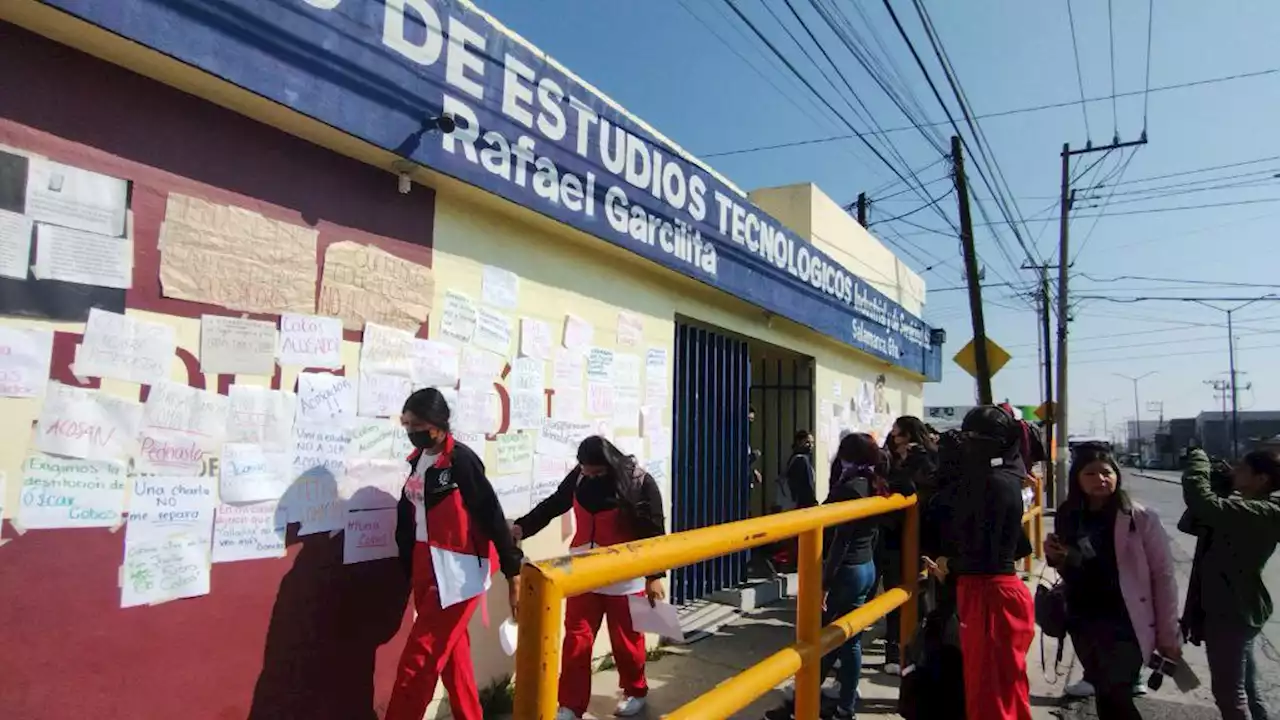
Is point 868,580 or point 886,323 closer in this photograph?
point 868,580

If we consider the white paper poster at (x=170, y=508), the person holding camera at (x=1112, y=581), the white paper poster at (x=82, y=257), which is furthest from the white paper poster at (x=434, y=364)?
the person holding camera at (x=1112, y=581)

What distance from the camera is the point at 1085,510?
12.0 feet

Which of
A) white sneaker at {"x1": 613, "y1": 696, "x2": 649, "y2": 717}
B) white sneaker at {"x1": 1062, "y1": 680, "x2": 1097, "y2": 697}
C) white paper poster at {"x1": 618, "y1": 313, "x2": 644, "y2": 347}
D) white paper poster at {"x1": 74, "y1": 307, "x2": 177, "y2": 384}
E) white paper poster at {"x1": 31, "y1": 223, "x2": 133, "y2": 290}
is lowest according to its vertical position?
white sneaker at {"x1": 1062, "y1": 680, "x2": 1097, "y2": 697}

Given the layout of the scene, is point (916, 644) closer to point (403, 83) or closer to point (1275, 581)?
Result: point (403, 83)

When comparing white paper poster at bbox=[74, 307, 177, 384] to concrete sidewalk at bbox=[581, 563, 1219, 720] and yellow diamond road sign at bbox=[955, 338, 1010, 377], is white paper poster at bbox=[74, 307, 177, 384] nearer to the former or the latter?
concrete sidewalk at bbox=[581, 563, 1219, 720]

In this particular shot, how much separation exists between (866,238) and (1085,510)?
9.15 m

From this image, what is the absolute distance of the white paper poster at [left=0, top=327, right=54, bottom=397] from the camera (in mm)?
2502

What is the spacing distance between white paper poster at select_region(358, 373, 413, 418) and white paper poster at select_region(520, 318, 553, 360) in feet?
3.01

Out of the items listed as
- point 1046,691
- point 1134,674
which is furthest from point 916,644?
point 1046,691

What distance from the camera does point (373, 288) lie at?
147 inches

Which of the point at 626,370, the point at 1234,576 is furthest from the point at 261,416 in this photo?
the point at 1234,576

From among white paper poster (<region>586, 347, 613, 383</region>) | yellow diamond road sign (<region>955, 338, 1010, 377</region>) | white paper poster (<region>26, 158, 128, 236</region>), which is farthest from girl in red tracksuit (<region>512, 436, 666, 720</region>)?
yellow diamond road sign (<region>955, 338, 1010, 377</region>)

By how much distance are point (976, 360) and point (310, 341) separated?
1366cm

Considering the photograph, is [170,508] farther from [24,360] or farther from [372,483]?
[372,483]
